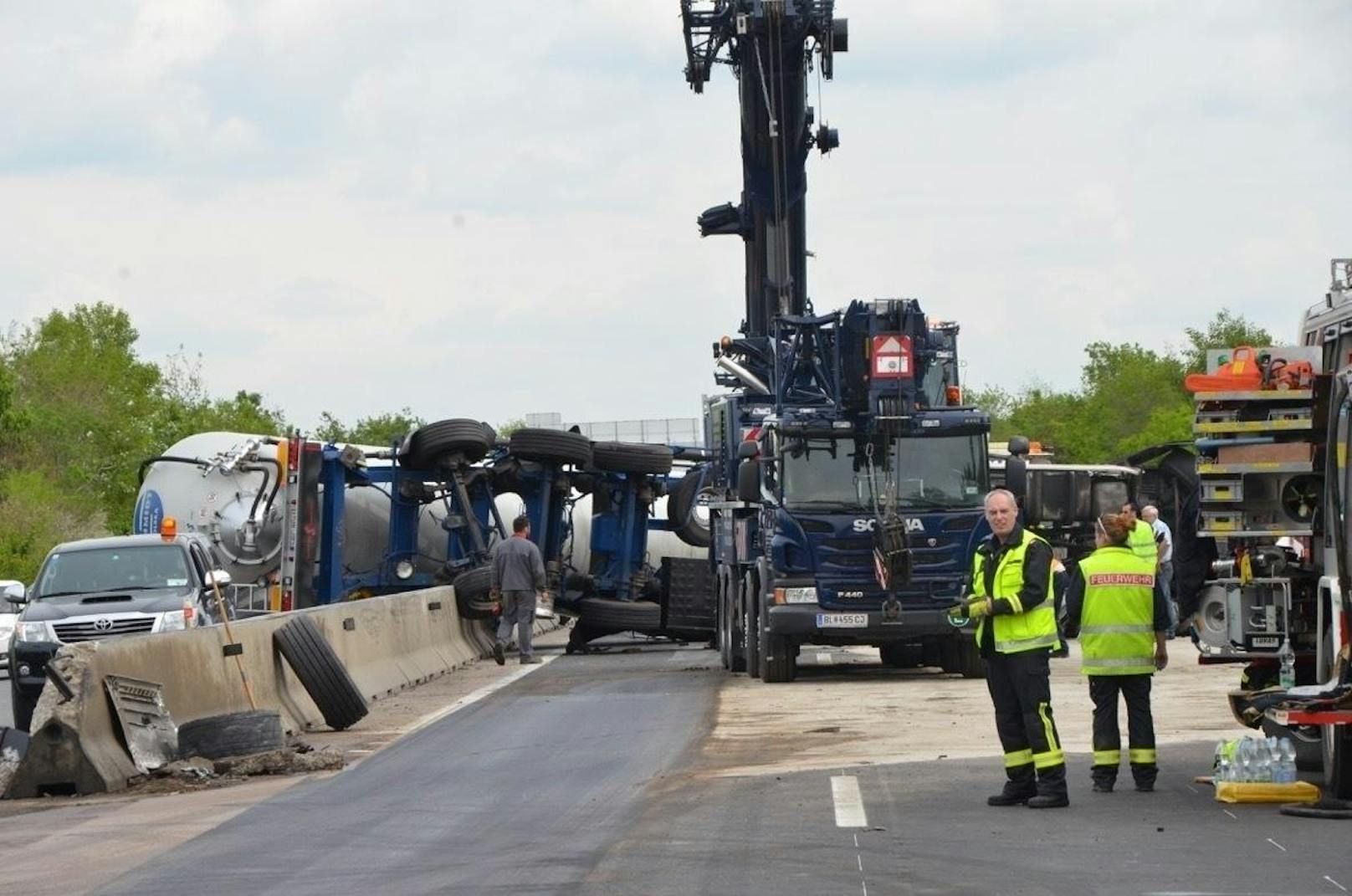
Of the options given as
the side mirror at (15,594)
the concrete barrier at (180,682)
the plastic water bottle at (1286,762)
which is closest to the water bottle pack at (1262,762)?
the plastic water bottle at (1286,762)

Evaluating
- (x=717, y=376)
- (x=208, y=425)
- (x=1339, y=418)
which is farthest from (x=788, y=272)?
(x=208, y=425)

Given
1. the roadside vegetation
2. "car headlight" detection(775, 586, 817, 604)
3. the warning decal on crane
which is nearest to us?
"car headlight" detection(775, 586, 817, 604)

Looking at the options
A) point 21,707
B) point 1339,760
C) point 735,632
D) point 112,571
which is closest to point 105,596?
point 112,571

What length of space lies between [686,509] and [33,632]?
560 inches

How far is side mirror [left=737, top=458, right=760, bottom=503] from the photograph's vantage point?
22.1 metres

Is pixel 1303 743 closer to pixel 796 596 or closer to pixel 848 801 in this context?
pixel 848 801

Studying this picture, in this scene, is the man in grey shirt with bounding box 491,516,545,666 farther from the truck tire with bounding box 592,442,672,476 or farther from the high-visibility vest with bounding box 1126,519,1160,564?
the high-visibility vest with bounding box 1126,519,1160,564

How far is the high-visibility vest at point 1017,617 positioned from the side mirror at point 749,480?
Answer: 9470mm

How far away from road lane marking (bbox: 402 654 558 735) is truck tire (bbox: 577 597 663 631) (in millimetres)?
1404

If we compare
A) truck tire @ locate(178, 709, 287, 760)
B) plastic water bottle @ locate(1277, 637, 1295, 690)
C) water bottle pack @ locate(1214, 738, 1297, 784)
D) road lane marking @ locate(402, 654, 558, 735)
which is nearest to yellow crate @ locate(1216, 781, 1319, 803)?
water bottle pack @ locate(1214, 738, 1297, 784)

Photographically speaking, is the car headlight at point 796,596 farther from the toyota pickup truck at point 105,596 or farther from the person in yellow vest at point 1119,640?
the person in yellow vest at point 1119,640

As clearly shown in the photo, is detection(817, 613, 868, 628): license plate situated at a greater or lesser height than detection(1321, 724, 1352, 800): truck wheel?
greater

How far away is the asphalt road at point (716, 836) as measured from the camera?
9.78 meters

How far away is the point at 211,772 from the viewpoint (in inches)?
596
